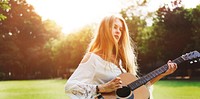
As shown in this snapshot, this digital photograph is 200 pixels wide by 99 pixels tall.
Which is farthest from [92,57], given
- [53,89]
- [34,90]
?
[34,90]

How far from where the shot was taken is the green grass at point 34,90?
3.42m

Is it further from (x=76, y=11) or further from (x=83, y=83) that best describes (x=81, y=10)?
(x=83, y=83)

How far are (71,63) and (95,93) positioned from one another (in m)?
1.95

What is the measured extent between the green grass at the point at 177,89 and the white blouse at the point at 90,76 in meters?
1.81

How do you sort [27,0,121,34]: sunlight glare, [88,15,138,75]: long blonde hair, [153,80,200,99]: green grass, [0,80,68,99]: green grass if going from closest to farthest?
[88,15,138,75]: long blonde hair
[27,0,121,34]: sunlight glare
[153,80,200,99]: green grass
[0,80,68,99]: green grass

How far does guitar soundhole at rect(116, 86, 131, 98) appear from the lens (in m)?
1.42

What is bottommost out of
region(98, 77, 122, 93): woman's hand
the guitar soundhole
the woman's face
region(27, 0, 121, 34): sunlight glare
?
the guitar soundhole

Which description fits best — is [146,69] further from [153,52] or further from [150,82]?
[150,82]

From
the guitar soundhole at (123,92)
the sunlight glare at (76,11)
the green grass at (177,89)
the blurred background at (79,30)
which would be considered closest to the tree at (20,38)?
the blurred background at (79,30)

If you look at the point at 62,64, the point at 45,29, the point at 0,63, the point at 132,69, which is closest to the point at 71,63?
the point at 62,64

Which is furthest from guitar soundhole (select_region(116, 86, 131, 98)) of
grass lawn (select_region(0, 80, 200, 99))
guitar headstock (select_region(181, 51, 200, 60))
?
grass lawn (select_region(0, 80, 200, 99))

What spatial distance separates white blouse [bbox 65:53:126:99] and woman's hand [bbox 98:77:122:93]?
0.03 m

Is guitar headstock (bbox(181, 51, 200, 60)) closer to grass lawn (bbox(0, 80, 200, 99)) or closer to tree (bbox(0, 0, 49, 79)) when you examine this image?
grass lawn (bbox(0, 80, 200, 99))

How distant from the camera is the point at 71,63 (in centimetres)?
333
